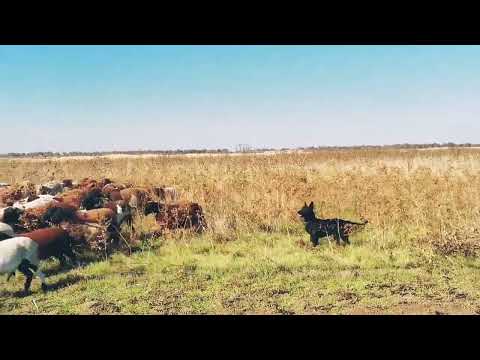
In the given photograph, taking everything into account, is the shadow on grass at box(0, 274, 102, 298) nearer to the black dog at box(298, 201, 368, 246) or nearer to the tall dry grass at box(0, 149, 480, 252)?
the tall dry grass at box(0, 149, 480, 252)

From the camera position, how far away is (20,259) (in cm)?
553

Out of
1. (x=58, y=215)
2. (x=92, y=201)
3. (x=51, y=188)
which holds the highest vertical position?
(x=51, y=188)

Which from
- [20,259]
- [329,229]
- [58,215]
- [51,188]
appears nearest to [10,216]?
[58,215]

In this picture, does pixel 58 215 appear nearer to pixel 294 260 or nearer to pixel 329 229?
pixel 294 260

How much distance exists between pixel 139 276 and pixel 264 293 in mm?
1856

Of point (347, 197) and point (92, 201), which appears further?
point (347, 197)

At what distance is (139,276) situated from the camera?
5949mm

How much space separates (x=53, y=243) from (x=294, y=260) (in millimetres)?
3573

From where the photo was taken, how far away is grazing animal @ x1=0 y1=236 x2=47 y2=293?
5.46 m

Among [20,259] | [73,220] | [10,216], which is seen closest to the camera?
[20,259]

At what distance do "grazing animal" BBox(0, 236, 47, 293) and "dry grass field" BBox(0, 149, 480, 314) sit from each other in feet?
0.58
